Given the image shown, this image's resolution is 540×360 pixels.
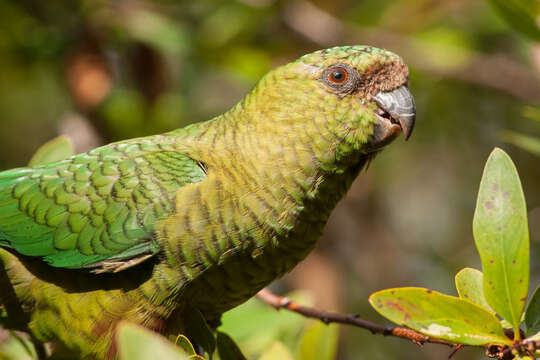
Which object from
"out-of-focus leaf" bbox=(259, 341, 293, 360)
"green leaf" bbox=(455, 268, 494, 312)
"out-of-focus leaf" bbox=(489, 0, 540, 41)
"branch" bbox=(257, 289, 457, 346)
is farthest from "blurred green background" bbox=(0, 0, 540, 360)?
"out-of-focus leaf" bbox=(259, 341, 293, 360)

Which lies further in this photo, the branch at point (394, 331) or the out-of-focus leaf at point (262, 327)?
the out-of-focus leaf at point (262, 327)

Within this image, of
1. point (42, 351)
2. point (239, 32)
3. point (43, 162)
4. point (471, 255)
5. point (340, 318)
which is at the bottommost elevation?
point (471, 255)

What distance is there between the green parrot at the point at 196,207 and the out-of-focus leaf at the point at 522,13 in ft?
1.43

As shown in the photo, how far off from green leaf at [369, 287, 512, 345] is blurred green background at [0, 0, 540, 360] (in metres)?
1.98

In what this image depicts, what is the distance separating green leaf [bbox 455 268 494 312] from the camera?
168 centimetres

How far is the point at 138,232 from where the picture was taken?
6.49 feet

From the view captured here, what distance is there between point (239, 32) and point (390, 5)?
1119mm

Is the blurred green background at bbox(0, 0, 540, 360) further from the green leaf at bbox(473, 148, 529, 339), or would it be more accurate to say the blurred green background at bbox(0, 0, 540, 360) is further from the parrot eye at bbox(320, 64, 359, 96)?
the green leaf at bbox(473, 148, 529, 339)

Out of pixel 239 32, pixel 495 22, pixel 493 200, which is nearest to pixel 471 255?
pixel 495 22

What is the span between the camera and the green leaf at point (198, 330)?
73.1 inches

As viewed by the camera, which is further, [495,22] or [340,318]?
[495,22]

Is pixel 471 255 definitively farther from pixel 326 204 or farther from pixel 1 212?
pixel 1 212

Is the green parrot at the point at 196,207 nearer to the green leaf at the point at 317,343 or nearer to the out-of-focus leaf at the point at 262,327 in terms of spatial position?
the green leaf at the point at 317,343

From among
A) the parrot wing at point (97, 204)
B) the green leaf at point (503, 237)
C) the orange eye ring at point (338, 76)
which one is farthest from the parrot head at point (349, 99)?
the green leaf at point (503, 237)
